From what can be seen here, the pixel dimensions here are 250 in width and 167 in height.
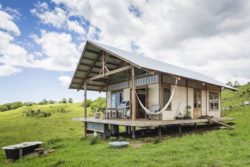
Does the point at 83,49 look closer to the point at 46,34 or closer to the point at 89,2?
the point at 89,2

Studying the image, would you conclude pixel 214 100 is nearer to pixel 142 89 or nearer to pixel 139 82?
pixel 142 89

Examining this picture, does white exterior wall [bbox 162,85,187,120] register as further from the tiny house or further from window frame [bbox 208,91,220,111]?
window frame [bbox 208,91,220,111]

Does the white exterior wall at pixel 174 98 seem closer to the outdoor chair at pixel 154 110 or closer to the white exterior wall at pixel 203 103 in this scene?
the white exterior wall at pixel 203 103

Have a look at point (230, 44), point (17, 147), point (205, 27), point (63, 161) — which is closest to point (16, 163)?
point (17, 147)

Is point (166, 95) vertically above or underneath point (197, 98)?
above

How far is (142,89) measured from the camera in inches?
577

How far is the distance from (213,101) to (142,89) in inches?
263

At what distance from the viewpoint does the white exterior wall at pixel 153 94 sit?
43.6ft

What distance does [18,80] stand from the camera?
41500 millimetres

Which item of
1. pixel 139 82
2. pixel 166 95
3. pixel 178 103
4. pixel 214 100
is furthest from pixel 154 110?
pixel 214 100

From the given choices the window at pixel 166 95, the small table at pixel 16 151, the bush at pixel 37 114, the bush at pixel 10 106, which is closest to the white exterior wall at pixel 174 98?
the window at pixel 166 95

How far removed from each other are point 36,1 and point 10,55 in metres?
16.8

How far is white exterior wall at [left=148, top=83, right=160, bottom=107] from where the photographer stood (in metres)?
13.3

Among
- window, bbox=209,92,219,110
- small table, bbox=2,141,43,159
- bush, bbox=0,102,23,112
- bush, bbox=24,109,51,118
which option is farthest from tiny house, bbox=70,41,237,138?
Answer: bush, bbox=0,102,23,112
